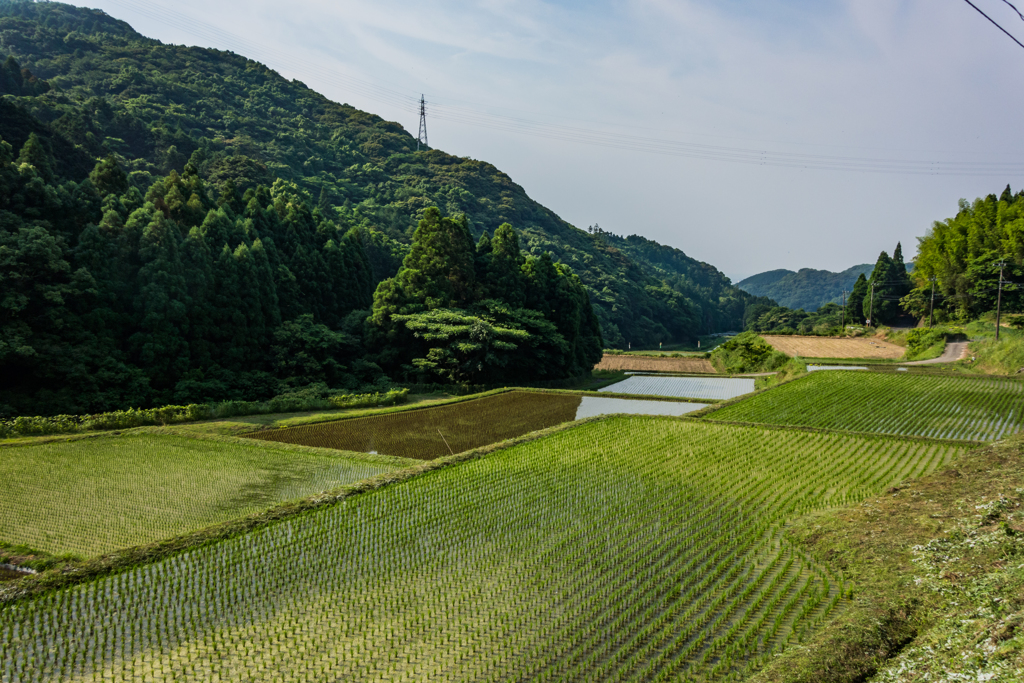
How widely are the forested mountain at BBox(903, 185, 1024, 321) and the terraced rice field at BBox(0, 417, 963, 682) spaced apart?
34518mm

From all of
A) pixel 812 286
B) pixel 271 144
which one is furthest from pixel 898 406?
pixel 812 286

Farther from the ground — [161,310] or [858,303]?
[858,303]

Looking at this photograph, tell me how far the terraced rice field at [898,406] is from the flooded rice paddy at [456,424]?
10.3 ft

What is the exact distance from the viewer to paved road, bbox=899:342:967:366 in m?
30.3

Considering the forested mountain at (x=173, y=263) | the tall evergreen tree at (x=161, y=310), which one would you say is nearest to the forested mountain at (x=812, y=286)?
the forested mountain at (x=173, y=263)

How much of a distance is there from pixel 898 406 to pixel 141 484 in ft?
63.3

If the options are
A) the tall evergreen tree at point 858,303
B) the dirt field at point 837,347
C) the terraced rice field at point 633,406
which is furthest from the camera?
the tall evergreen tree at point 858,303

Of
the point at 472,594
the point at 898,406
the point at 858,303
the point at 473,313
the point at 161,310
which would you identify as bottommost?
the point at 472,594

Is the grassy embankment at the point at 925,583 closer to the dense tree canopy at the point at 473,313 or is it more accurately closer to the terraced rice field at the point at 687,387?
the terraced rice field at the point at 687,387

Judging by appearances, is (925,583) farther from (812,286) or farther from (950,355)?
(812,286)

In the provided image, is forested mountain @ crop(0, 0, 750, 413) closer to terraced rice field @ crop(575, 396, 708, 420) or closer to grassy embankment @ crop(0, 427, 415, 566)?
grassy embankment @ crop(0, 427, 415, 566)

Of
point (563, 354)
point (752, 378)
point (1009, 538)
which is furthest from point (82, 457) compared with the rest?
point (752, 378)

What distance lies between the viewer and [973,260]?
39.4 m

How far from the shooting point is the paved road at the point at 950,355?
3033cm
